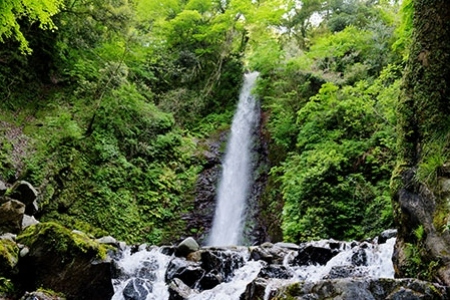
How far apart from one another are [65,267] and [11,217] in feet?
6.94

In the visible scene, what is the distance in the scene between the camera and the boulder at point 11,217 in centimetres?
742

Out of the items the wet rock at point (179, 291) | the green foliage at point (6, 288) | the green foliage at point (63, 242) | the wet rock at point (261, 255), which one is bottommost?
the green foliage at point (6, 288)

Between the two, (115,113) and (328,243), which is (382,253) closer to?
(328,243)

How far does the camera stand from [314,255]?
718 centimetres

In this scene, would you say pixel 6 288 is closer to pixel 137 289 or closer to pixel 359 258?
pixel 137 289

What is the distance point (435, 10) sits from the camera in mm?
5762

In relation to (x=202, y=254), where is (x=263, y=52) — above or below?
above

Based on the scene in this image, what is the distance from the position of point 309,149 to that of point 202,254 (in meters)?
5.58

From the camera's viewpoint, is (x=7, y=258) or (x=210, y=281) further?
(x=210, y=281)

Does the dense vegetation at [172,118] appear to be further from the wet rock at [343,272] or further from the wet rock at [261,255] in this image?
the wet rock at [343,272]

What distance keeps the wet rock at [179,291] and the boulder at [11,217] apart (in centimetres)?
321

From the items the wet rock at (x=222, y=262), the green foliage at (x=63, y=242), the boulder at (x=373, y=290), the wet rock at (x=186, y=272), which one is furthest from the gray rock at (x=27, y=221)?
the boulder at (x=373, y=290)

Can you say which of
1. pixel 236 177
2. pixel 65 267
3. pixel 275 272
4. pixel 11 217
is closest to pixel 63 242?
pixel 65 267

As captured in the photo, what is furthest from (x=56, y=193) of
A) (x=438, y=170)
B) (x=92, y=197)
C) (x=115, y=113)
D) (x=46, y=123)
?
(x=438, y=170)
